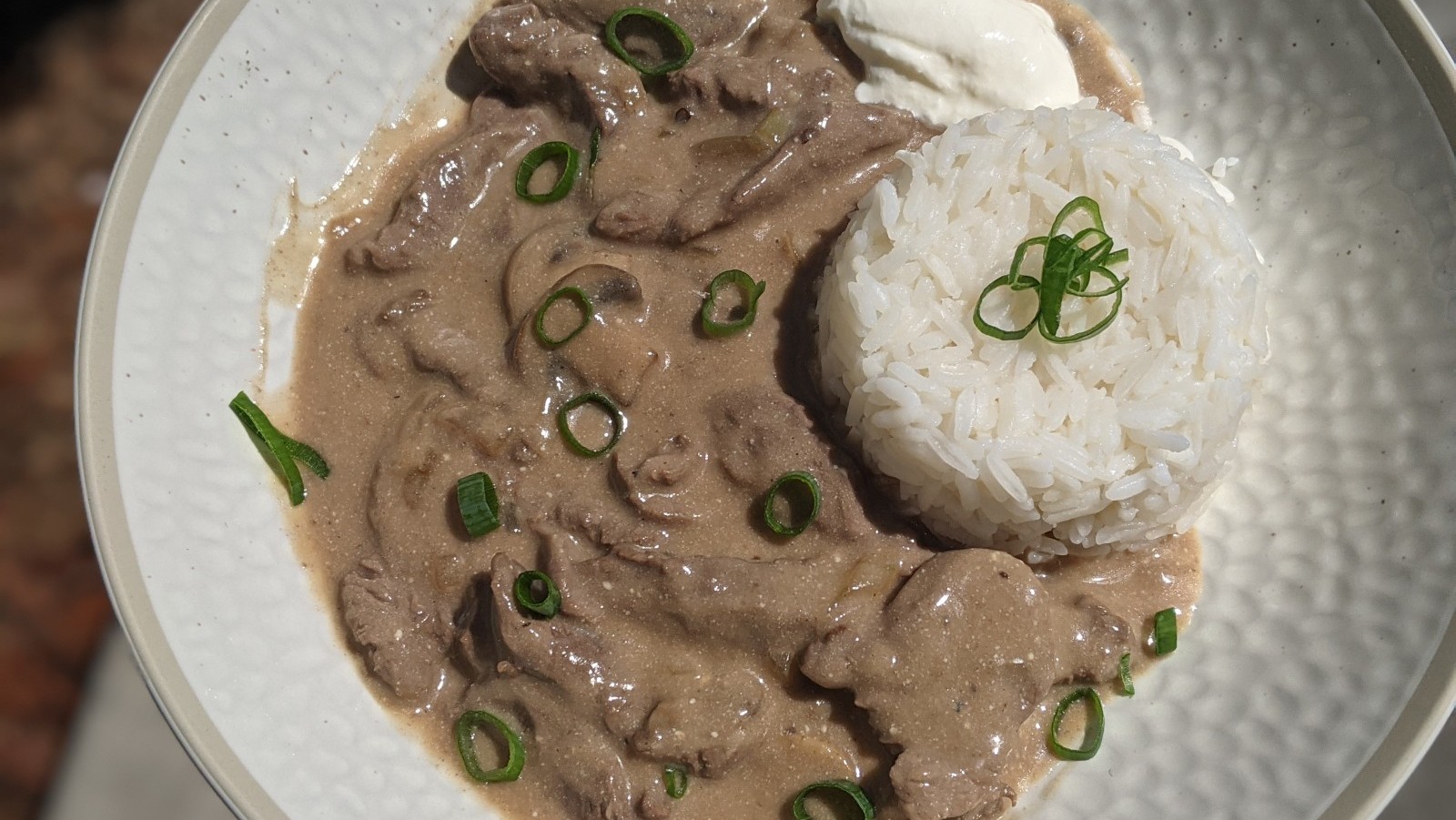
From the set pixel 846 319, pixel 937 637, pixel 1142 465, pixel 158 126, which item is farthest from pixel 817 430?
pixel 158 126

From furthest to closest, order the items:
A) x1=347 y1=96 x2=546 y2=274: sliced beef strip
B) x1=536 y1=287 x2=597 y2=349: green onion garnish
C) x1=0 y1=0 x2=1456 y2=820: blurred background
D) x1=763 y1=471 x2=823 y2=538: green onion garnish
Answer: x1=0 y1=0 x2=1456 y2=820: blurred background, x1=347 y1=96 x2=546 y2=274: sliced beef strip, x1=536 y1=287 x2=597 y2=349: green onion garnish, x1=763 y1=471 x2=823 y2=538: green onion garnish

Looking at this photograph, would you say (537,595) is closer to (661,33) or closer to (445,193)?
(445,193)

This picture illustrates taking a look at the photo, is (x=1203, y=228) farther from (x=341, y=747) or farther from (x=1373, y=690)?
(x=341, y=747)

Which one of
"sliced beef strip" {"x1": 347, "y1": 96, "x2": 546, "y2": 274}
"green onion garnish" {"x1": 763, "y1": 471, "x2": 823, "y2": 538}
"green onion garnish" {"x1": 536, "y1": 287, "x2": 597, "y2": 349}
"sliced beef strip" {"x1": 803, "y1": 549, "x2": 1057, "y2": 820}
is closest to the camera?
"sliced beef strip" {"x1": 803, "y1": 549, "x2": 1057, "y2": 820}

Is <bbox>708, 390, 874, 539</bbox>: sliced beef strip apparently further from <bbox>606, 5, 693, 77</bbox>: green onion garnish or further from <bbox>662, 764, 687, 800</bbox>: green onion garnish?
<bbox>606, 5, 693, 77</bbox>: green onion garnish

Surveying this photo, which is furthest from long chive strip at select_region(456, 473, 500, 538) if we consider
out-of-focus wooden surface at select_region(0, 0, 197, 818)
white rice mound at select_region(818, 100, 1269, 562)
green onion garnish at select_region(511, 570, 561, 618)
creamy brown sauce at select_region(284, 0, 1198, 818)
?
out-of-focus wooden surface at select_region(0, 0, 197, 818)

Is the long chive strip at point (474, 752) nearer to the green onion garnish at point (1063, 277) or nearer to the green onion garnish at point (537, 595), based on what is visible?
the green onion garnish at point (537, 595)

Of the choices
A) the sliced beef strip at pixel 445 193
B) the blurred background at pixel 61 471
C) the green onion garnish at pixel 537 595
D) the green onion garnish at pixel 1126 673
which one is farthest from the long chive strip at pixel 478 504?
the blurred background at pixel 61 471
